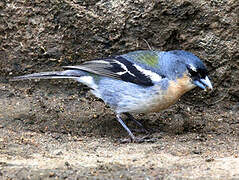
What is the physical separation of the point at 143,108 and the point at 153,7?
1.47 metres

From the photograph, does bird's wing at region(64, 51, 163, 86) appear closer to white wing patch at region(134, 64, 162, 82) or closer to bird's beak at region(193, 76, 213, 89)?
white wing patch at region(134, 64, 162, 82)

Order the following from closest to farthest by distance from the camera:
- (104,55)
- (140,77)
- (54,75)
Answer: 1. (140,77)
2. (54,75)
3. (104,55)

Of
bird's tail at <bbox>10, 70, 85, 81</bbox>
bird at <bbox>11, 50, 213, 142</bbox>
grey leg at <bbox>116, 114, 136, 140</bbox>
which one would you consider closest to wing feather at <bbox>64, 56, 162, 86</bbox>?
bird at <bbox>11, 50, 213, 142</bbox>

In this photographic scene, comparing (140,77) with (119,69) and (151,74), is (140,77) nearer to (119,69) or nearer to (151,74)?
(151,74)

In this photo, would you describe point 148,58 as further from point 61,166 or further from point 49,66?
point 61,166

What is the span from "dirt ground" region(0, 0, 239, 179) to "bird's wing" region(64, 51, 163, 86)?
0.47 meters

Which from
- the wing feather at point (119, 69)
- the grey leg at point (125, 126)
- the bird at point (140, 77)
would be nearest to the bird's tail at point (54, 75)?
the bird at point (140, 77)

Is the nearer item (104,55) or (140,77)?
(140,77)

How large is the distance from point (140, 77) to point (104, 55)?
2.97 feet

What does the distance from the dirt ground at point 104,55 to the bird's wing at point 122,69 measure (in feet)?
1.53

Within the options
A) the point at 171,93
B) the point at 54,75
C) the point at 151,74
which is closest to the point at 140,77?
the point at 151,74

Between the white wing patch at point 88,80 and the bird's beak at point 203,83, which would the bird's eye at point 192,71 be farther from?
the white wing patch at point 88,80

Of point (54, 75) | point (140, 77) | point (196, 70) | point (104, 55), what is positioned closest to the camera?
point (196, 70)

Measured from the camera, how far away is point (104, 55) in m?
6.65
